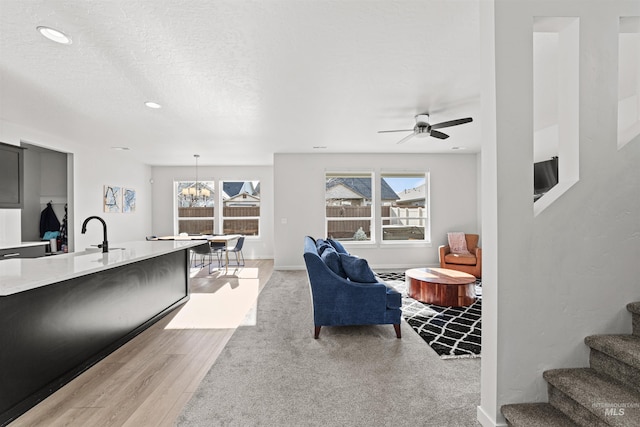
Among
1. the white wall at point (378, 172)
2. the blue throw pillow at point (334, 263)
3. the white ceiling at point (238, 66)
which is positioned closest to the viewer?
the white ceiling at point (238, 66)

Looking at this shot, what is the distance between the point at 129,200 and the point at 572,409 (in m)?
8.11

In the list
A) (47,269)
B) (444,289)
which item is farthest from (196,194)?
(444,289)

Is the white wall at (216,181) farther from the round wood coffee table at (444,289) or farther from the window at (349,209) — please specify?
the round wood coffee table at (444,289)

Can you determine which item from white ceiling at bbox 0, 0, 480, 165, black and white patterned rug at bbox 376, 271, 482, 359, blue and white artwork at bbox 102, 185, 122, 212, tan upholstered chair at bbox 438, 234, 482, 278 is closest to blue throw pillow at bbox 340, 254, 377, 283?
black and white patterned rug at bbox 376, 271, 482, 359

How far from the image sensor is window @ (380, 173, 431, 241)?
672 centimetres

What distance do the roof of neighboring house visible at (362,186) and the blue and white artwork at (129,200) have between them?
476cm

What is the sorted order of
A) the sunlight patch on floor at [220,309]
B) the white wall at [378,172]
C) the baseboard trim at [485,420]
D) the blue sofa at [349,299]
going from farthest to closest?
the white wall at [378,172], the sunlight patch on floor at [220,309], the blue sofa at [349,299], the baseboard trim at [485,420]

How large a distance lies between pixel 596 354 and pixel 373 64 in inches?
102

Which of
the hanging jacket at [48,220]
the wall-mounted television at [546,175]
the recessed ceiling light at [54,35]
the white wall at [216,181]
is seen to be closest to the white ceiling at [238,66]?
the recessed ceiling light at [54,35]

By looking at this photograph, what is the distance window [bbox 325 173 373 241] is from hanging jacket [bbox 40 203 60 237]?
5.37 metres

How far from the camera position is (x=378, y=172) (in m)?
6.61

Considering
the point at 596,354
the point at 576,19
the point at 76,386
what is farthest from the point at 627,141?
the point at 76,386

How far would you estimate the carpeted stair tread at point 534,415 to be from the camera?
1.46 m

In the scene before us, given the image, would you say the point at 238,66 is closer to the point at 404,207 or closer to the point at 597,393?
the point at 597,393
